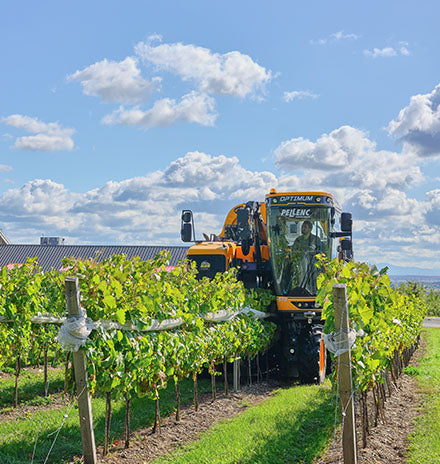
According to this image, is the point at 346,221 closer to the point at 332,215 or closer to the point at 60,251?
the point at 332,215

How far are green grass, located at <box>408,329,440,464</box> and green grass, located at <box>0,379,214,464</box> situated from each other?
3.56 meters

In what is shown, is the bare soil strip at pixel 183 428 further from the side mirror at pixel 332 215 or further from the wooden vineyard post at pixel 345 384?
the side mirror at pixel 332 215

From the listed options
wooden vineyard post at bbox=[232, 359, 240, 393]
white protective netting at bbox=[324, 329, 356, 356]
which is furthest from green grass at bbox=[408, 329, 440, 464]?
wooden vineyard post at bbox=[232, 359, 240, 393]

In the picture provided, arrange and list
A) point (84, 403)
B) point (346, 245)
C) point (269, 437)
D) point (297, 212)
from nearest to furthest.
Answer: point (84, 403) → point (269, 437) → point (346, 245) → point (297, 212)

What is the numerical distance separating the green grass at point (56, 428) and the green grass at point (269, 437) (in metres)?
1.10

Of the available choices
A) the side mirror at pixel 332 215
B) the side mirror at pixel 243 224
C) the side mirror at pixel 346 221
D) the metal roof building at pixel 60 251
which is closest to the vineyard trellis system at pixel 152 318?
the side mirror at pixel 346 221

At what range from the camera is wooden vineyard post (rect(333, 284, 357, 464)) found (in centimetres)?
568

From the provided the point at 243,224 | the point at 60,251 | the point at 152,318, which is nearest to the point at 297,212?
the point at 243,224

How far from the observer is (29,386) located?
10828mm

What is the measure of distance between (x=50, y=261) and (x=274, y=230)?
121 feet

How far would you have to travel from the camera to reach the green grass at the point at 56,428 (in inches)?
254

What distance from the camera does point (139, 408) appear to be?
881 cm

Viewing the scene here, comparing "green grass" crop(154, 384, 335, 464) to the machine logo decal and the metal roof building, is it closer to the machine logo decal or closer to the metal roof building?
the machine logo decal

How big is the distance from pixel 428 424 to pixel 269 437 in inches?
97.5
